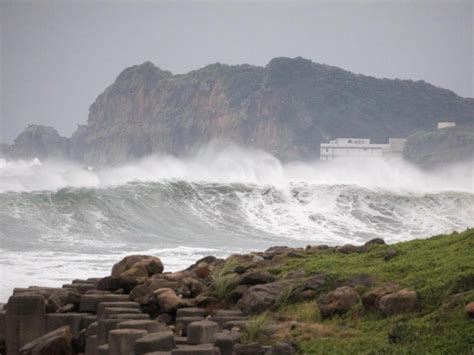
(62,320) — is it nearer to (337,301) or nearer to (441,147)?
(337,301)

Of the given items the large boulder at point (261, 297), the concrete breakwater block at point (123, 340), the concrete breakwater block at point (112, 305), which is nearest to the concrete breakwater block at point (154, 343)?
the concrete breakwater block at point (123, 340)

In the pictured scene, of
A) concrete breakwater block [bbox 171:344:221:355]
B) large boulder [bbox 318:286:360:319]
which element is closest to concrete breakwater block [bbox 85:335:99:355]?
concrete breakwater block [bbox 171:344:221:355]

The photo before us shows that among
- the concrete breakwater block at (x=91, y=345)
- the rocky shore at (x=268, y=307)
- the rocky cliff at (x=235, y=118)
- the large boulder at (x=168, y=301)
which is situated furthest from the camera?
the rocky cliff at (x=235, y=118)

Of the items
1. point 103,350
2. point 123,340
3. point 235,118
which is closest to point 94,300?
point 103,350

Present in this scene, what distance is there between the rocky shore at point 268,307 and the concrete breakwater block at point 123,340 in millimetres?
12

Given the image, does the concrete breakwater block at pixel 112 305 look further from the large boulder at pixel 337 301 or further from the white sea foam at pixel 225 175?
the white sea foam at pixel 225 175

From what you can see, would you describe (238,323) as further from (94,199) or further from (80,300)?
(94,199)

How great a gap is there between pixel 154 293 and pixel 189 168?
48553mm

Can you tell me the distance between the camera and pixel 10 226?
38719 millimetres

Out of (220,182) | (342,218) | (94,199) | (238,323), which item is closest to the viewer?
(238,323)

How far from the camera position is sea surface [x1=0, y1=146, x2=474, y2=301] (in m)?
31.5

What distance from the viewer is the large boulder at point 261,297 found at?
1314 cm

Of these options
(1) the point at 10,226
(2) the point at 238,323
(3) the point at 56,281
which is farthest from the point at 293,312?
(1) the point at 10,226

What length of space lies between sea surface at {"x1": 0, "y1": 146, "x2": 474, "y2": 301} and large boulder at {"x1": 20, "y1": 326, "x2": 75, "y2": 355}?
365 inches
